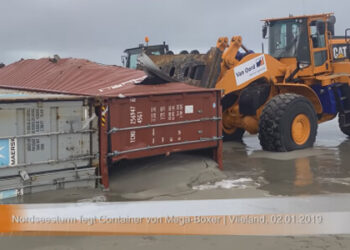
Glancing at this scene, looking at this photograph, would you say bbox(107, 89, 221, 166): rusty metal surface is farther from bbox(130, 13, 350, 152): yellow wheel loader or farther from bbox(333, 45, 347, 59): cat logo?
bbox(333, 45, 347, 59): cat logo

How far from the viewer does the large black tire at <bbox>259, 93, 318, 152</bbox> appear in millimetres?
9461

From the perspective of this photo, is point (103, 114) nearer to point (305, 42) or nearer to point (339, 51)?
point (305, 42)

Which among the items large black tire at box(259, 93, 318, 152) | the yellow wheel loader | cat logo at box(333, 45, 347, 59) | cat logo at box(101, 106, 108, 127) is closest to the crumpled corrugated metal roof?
cat logo at box(101, 106, 108, 127)

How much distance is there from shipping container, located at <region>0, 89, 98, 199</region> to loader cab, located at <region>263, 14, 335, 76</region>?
6035 millimetres

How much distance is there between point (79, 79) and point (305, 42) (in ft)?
18.5

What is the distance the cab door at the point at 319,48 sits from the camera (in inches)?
419

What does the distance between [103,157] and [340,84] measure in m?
7.04

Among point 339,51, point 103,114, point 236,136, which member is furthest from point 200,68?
point 339,51

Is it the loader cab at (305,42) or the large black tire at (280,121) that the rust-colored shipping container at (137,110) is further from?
the loader cab at (305,42)

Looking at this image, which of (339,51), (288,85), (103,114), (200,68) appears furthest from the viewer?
(339,51)

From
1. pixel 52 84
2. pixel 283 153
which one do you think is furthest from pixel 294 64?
pixel 52 84

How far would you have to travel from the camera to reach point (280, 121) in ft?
30.9

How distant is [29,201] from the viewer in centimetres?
581

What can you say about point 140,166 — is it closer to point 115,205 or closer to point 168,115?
point 168,115
